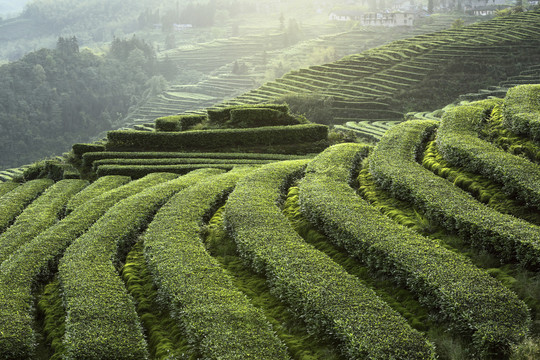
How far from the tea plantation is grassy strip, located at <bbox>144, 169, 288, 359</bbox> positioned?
0.04 m

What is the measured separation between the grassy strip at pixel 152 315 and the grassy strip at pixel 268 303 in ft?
5.85

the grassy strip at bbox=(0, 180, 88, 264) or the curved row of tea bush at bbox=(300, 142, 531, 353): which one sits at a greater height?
the curved row of tea bush at bbox=(300, 142, 531, 353)

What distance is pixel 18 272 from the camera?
1180 centimetres

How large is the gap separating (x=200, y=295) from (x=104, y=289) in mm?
2630

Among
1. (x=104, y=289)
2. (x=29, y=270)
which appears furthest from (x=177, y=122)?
(x=104, y=289)

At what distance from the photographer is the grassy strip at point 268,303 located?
325 inches

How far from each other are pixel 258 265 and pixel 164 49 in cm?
18590

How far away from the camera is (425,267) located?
9.10 m

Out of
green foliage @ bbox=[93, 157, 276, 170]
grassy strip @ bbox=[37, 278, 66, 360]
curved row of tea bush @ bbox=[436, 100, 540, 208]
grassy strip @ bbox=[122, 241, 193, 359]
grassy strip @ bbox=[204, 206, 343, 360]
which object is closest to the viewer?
grassy strip @ bbox=[204, 206, 343, 360]

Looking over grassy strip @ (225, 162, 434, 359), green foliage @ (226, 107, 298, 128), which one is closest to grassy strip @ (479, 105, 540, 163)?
grassy strip @ (225, 162, 434, 359)

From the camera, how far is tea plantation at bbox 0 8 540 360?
320 inches

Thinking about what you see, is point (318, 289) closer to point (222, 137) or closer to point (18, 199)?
point (18, 199)

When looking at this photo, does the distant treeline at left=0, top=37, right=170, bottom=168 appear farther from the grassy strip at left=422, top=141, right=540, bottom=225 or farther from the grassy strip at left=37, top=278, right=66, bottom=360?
the grassy strip at left=422, top=141, right=540, bottom=225

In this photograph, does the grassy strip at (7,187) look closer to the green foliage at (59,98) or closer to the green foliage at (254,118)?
the green foliage at (254,118)
